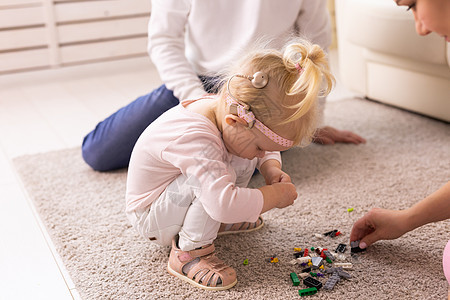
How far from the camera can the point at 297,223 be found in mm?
1198

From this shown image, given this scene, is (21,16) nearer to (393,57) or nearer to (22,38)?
(22,38)

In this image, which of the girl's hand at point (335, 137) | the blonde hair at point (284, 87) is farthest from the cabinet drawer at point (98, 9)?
the blonde hair at point (284, 87)

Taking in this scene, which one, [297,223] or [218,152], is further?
[297,223]

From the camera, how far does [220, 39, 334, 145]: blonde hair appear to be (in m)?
0.92

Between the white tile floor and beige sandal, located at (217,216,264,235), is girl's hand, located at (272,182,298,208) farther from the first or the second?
the white tile floor

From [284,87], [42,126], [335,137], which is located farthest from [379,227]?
[42,126]

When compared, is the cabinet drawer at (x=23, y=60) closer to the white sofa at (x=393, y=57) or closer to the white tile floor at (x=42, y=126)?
the white tile floor at (x=42, y=126)

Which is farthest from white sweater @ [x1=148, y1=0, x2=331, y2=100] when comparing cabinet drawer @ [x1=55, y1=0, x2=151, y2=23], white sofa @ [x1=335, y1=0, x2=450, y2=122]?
cabinet drawer @ [x1=55, y1=0, x2=151, y2=23]

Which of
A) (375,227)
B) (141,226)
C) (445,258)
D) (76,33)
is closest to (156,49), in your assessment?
(141,226)

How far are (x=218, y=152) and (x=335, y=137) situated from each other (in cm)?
78

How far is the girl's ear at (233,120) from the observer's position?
931 mm

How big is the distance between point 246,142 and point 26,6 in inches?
72.5

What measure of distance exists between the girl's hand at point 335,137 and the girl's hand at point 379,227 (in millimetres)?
585

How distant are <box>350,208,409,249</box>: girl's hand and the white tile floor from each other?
543 mm
